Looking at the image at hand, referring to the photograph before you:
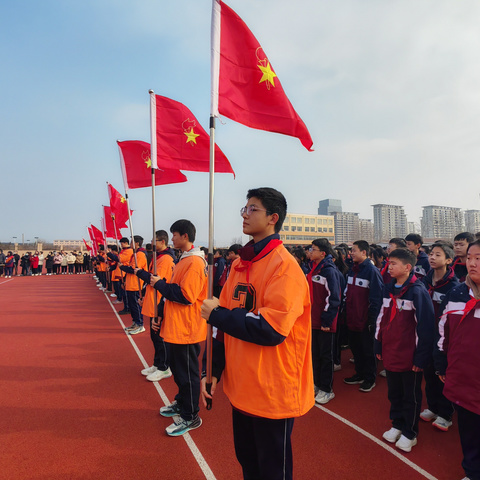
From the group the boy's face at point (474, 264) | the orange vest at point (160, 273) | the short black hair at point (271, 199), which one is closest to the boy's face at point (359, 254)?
the boy's face at point (474, 264)

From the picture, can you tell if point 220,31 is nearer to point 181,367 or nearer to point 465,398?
point 181,367

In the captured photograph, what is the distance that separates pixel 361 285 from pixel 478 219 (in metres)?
112

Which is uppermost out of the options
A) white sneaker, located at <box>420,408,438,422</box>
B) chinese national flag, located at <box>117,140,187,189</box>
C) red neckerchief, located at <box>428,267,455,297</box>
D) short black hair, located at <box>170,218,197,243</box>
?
chinese national flag, located at <box>117,140,187,189</box>

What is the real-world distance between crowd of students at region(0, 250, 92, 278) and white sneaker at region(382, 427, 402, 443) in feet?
91.2

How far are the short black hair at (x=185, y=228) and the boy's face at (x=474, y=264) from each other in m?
2.82

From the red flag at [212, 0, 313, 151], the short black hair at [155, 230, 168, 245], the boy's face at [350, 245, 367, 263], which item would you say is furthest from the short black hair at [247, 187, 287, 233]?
the short black hair at [155, 230, 168, 245]

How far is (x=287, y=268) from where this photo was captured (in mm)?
1796

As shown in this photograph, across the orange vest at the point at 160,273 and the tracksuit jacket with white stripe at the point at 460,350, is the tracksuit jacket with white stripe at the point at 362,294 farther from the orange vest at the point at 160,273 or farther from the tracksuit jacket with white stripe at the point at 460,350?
the orange vest at the point at 160,273

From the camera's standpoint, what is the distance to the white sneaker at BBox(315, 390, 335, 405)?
421 centimetres

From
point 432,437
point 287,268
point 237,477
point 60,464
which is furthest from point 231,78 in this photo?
point 432,437

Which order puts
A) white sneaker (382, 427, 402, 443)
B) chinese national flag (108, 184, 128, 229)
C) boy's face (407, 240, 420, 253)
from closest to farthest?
white sneaker (382, 427, 402, 443), boy's face (407, 240, 420, 253), chinese national flag (108, 184, 128, 229)

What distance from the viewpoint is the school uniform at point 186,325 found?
352 centimetres

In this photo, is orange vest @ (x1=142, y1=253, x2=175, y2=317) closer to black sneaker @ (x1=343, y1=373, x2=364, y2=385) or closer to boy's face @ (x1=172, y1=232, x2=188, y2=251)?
boy's face @ (x1=172, y1=232, x2=188, y2=251)

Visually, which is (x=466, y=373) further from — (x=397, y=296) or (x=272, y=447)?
(x=272, y=447)
